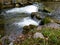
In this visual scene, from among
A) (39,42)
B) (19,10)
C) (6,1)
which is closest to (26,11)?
(19,10)

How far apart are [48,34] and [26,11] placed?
34.6 ft

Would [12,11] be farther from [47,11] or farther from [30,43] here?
[30,43]

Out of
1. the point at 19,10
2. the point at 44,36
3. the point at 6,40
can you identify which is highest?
the point at 44,36

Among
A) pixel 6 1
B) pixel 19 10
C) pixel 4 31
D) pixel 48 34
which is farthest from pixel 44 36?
pixel 6 1

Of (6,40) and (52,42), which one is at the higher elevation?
(52,42)

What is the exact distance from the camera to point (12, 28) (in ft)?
36.3

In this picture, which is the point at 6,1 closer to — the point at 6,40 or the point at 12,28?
the point at 12,28

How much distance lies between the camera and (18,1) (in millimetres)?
20734

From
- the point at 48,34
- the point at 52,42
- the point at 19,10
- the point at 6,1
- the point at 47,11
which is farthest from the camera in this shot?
the point at 6,1

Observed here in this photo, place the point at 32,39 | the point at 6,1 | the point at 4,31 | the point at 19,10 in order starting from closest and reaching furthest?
1. the point at 32,39
2. the point at 4,31
3. the point at 19,10
4. the point at 6,1

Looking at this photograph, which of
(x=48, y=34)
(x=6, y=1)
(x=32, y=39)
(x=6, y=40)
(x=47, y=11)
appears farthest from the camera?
(x=6, y=1)

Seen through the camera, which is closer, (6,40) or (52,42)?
(52,42)

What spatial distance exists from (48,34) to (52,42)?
0.84m

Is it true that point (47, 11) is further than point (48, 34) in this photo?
Yes
